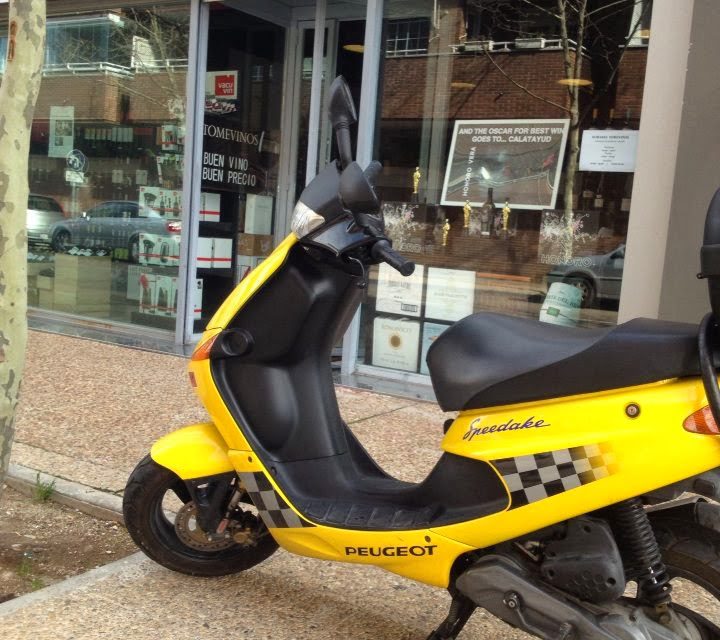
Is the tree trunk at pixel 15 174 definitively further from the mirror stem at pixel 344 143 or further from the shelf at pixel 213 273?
the shelf at pixel 213 273

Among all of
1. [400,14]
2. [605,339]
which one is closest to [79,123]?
[400,14]

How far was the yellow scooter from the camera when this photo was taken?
6.81 ft

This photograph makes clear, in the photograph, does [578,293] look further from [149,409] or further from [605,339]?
[605,339]

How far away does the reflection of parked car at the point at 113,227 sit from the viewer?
352 inches

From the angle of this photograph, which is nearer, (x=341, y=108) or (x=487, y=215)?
(x=341, y=108)

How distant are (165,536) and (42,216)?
769cm

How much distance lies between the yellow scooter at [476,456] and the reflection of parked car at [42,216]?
748cm

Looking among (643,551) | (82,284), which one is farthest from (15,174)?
(82,284)

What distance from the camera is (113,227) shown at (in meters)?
9.34

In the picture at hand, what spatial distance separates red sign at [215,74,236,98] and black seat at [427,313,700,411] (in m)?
6.63

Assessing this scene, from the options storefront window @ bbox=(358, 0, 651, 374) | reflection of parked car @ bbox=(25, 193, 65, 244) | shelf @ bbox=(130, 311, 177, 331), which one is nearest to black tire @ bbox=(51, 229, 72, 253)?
reflection of parked car @ bbox=(25, 193, 65, 244)

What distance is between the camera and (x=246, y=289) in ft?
9.34

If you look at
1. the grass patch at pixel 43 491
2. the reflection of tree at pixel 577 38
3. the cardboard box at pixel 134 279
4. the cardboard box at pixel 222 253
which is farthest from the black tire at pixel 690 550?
the cardboard box at pixel 134 279

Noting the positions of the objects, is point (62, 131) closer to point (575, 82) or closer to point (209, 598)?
point (575, 82)
